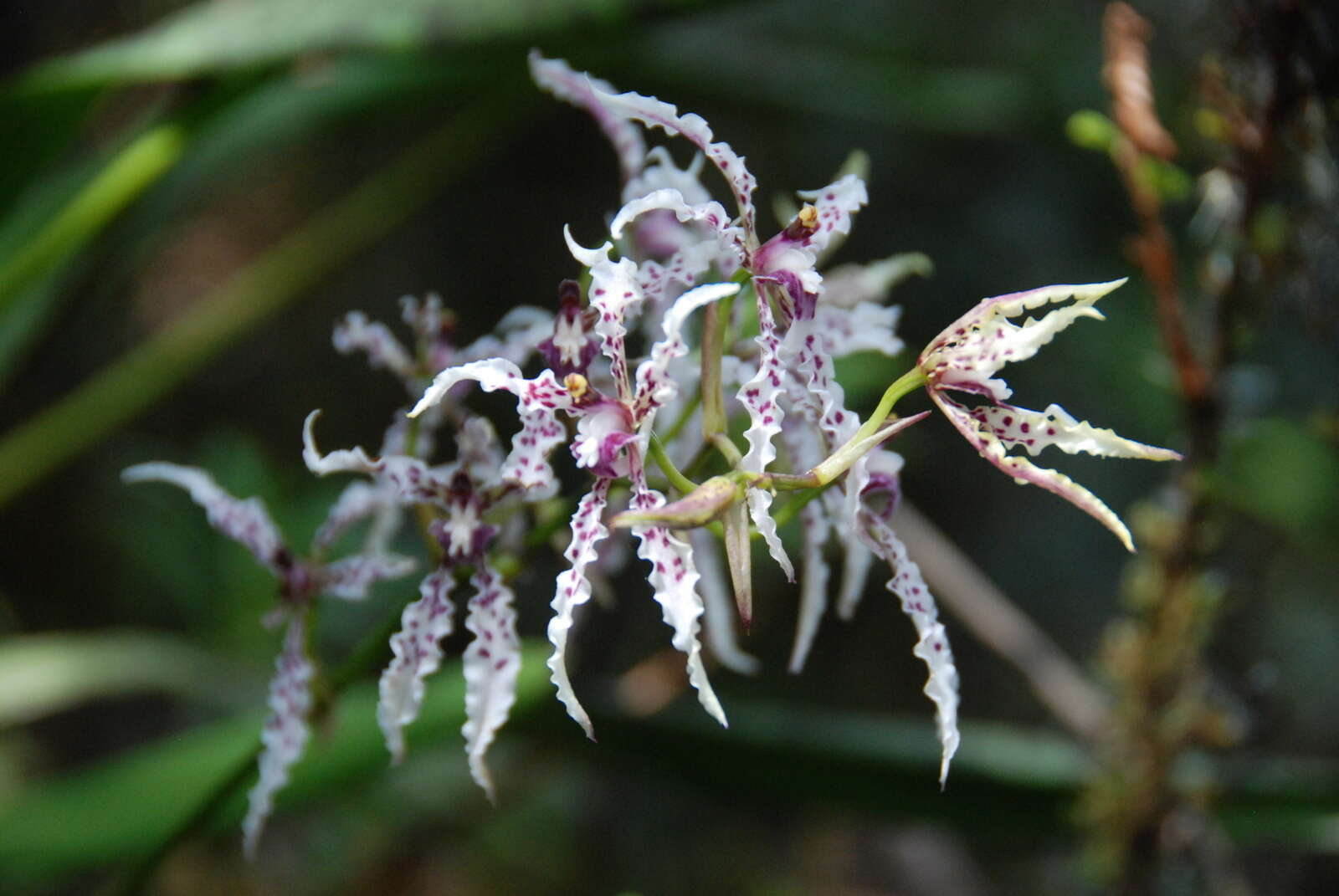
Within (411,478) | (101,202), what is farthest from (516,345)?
(101,202)

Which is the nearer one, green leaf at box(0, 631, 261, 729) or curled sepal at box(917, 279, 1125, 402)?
curled sepal at box(917, 279, 1125, 402)

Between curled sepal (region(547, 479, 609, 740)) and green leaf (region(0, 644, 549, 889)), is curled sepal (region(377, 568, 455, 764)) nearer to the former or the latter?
curled sepal (region(547, 479, 609, 740))

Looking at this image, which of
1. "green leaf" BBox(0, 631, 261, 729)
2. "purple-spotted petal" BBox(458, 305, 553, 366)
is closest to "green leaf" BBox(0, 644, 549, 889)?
"green leaf" BBox(0, 631, 261, 729)

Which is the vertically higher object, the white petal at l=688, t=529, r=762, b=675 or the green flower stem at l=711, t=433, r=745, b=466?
the green flower stem at l=711, t=433, r=745, b=466

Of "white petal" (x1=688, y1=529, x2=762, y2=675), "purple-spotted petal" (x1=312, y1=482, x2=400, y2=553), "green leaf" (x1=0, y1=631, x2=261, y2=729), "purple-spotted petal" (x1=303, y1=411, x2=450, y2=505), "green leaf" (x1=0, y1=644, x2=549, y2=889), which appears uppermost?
"purple-spotted petal" (x1=303, y1=411, x2=450, y2=505)

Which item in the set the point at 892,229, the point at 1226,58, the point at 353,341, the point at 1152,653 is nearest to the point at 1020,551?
the point at 892,229

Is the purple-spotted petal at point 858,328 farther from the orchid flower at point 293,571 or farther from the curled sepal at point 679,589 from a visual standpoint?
the orchid flower at point 293,571

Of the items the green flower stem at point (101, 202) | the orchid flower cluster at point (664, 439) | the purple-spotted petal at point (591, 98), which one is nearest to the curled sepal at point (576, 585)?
the orchid flower cluster at point (664, 439)

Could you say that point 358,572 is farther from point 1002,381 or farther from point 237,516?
point 1002,381
